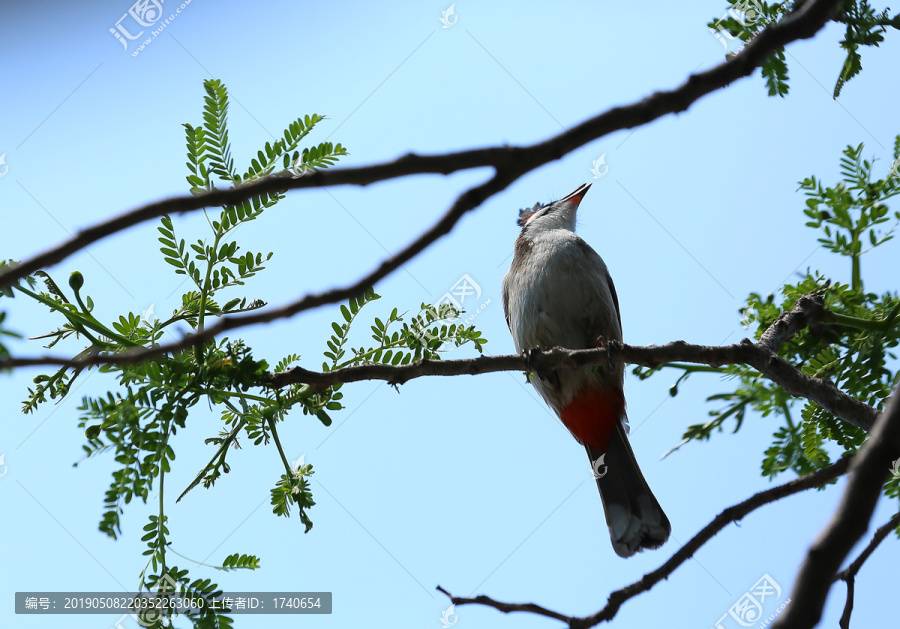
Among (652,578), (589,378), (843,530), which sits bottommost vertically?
(843,530)

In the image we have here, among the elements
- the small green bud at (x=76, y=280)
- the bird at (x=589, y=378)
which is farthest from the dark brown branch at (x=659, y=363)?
the bird at (x=589, y=378)

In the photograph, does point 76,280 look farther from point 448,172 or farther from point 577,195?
point 577,195

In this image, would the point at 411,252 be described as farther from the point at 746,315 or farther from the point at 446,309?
the point at 746,315

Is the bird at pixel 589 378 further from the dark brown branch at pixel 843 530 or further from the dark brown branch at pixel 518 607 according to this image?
the dark brown branch at pixel 843 530

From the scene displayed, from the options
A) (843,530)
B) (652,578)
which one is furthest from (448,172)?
(652,578)

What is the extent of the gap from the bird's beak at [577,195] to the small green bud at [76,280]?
441 centimetres

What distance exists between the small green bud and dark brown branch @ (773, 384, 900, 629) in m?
2.71

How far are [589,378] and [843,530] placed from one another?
11.6 ft

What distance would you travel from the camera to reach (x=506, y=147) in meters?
1.07

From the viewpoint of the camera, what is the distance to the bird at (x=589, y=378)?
4398 millimetres

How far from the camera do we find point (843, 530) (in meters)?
1.05

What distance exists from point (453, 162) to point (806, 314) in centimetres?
262

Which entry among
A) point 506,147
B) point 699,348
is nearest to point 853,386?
point 699,348

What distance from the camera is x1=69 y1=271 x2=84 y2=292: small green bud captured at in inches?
110
